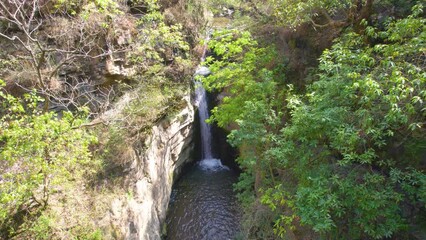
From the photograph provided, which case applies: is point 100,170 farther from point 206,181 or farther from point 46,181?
point 206,181

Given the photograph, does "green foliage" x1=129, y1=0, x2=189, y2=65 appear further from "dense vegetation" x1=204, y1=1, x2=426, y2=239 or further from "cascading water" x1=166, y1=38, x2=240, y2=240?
"dense vegetation" x1=204, y1=1, x2=426, y2=239

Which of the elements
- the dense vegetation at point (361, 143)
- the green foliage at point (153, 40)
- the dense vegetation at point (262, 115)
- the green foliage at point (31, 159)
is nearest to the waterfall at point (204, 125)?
the dense vegetation at point (262, 115)

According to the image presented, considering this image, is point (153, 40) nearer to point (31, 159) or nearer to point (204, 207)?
point (31, 159)

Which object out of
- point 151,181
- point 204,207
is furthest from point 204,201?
point 151,181

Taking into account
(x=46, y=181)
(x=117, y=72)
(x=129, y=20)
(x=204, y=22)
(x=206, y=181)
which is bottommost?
(x=206, y=181)

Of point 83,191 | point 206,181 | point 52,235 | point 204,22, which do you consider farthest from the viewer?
point 204,22

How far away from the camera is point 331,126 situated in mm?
4625

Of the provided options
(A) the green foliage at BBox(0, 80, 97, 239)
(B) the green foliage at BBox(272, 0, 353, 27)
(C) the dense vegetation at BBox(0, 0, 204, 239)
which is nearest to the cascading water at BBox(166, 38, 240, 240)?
(C) the dense vegetation at BBox(0, 0, 204, 239)

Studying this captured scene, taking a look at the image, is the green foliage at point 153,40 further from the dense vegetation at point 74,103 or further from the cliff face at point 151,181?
the cliff face at point 151,181

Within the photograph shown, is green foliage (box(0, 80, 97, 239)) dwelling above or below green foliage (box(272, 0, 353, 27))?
below

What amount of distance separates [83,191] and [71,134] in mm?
2336

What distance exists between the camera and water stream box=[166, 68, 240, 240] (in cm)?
983

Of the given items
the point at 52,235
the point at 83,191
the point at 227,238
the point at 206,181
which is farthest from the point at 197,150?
the point at 52,235

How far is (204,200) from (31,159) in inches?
306
